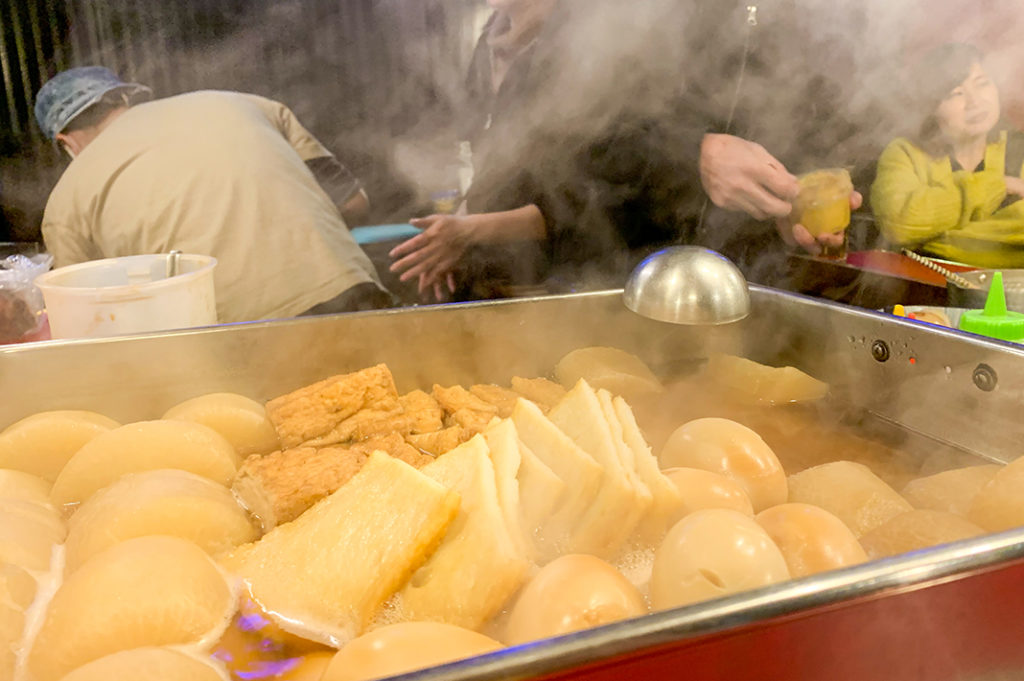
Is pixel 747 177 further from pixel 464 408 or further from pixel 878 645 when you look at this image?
pixel 878 645

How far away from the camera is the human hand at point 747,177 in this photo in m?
2.59

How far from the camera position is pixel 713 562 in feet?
3.02

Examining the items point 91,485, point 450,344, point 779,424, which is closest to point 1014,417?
point 779,424

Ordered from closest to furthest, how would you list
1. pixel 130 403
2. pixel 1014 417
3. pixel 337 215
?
pixel 1014 417 → pixel 130 403 → pixel 337 215

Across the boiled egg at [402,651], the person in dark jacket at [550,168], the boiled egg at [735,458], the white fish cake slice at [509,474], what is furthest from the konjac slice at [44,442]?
the person in dark jacket at [550,168]

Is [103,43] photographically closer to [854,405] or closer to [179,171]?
[179,171]

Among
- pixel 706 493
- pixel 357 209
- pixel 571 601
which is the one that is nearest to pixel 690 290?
pixel 706 493

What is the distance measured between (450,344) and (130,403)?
2.92 feet

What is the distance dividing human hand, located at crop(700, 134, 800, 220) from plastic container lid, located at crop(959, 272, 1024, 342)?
2.64 feet

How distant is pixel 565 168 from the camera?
344 centimetres

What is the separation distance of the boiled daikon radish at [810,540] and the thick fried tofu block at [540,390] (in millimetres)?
751

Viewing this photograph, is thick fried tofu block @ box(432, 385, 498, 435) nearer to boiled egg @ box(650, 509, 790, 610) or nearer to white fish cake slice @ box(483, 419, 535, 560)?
white fish cake slice @ box(483, 419, 535, 560)

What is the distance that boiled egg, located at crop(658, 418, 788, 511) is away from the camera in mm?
1357

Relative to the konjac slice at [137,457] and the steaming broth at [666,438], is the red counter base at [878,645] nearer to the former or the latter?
the steaming broth at [666,438]
